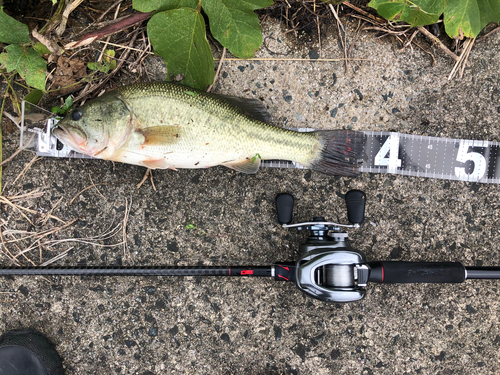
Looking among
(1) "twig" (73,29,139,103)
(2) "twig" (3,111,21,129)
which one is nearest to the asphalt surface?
(2) "twig" (3,111,21,129)

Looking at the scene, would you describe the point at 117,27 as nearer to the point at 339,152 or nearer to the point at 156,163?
the point at 156,163

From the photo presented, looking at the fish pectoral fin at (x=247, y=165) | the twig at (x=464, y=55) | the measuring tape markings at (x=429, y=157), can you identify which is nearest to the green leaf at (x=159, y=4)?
the fish pectoral fin at (x=247, y=165)

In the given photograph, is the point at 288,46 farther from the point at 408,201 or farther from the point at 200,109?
the point at 408,201

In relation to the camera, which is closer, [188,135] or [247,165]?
[188,135]

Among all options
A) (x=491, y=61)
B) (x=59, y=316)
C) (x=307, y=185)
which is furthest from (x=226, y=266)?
(x=491, y=61)

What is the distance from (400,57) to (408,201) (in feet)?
4.36

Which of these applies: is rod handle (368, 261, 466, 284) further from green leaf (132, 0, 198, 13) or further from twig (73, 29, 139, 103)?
twig (73, 29, 139, 103)

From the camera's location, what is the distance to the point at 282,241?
2.77 meters

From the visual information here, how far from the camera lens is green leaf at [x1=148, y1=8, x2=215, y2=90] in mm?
2453

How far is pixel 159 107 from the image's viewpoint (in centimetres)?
230

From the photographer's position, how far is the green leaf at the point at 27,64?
245cm

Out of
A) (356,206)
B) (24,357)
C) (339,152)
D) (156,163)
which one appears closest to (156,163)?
(156,163)

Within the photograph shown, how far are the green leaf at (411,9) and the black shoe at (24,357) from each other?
401 centimetres

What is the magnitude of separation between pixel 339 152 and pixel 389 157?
571 millimetres
